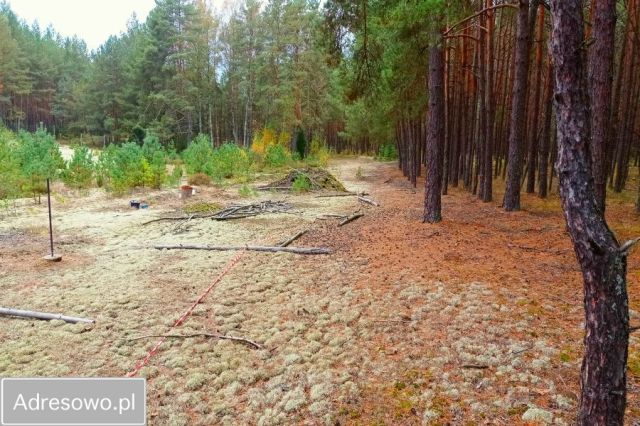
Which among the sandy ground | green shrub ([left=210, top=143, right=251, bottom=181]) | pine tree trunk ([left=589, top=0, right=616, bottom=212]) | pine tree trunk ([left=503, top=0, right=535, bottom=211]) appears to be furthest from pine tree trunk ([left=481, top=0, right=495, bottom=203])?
green shrub ([left=210, top=143, right=251, bottom=181])

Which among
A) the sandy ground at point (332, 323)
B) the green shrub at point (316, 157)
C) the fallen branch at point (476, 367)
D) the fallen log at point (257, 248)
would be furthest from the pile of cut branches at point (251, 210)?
the green shrub at point (316, 157)

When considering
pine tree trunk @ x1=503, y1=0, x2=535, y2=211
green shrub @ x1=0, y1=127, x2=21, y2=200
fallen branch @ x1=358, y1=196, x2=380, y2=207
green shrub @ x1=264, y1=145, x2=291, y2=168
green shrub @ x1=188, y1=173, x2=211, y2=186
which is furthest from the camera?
green shrub @ x1=264, y1=145, x2=291, y2=168

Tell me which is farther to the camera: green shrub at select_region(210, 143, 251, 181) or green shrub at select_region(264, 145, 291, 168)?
green shrub at select_region(264, 145, 291, 168)

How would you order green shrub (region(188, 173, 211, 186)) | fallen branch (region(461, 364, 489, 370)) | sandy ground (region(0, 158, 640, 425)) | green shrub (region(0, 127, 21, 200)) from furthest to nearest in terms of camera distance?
green shrub (region(188, 173, 211, 186))
green shrub (region(0, 127, 21, 200))
fallen branch (region(461, 364, 489, 370))
sandy ground (region(0, 158, 640, 425))

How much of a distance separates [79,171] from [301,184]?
24.6 feet

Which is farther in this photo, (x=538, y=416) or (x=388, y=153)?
(x=388, y=153)

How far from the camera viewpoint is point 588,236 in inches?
78.1

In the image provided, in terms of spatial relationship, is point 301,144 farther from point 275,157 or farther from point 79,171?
point 79,171

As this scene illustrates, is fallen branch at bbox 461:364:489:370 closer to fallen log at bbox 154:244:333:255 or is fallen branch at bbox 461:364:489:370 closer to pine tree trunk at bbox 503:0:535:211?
fallen log at bbox 154:244:333:255

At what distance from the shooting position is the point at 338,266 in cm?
627

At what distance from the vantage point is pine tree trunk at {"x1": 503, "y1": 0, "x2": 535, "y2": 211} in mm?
9133

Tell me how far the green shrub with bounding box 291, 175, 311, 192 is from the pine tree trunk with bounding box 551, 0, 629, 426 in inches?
506

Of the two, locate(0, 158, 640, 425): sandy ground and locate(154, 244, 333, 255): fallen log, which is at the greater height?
locate(154, 244, 333, 255): fallen log

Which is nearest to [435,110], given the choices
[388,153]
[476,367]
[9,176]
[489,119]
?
[489,119]
